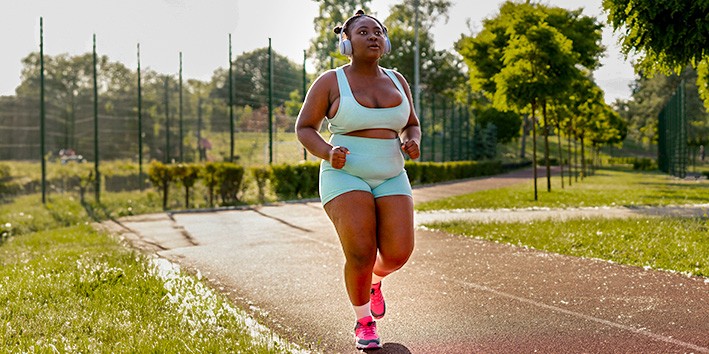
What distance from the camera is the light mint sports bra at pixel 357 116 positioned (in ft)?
13.2

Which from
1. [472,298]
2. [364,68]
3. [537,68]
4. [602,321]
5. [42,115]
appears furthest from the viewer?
[537,68]

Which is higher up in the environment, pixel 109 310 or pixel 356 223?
pixel 356 223

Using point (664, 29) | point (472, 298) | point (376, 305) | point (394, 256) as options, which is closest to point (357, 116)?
point (394, 256)

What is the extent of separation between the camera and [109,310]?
15.9 feet

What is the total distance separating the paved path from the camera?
4199 mm

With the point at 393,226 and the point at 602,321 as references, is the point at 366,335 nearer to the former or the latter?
the point at 393,226

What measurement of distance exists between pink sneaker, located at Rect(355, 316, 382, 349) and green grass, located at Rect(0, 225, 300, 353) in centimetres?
47

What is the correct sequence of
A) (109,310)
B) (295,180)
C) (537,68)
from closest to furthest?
(109,310)
(537,68)
(295,180)

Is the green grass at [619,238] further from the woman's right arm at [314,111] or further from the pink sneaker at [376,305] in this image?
the woman's right arm at [314,111]

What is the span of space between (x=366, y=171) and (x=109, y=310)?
2228 millimetres

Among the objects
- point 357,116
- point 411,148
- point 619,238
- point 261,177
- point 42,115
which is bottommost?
point 619,238

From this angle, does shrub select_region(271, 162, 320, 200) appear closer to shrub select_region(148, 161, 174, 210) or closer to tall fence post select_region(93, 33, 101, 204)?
shrub select_region(148, 161, 174, 210)

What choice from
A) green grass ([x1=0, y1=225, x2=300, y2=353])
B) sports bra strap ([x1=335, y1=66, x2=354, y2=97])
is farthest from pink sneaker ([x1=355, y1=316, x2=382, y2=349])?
sports bra strap ([x1=335, y1=66, x2=354, y2=97])

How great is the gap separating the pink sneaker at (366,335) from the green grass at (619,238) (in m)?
3.95
